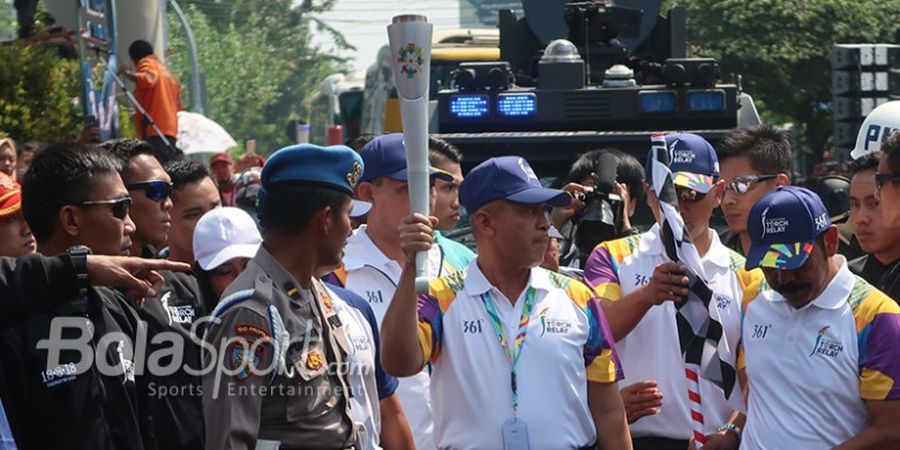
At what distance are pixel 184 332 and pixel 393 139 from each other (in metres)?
1.40

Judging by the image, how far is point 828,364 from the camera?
227 inches

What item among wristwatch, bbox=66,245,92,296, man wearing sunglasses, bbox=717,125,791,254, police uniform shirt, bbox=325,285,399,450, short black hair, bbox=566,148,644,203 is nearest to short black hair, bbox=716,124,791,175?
man wearing sunglasses, bbox=717,125,791,254

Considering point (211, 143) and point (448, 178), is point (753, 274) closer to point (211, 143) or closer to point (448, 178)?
point (448, 178)

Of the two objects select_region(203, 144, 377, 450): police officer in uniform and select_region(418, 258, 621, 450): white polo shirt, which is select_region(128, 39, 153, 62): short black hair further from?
select_region(203, 144, 377, 450): police officer in uniform

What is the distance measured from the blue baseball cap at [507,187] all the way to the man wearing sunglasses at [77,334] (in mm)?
1239

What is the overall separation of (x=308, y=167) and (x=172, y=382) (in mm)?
1368

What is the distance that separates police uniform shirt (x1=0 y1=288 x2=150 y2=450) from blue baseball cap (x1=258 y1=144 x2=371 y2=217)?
2.35ft

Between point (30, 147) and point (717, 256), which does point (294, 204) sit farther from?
point (30, 147)

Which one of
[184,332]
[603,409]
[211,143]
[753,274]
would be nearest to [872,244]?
[753,274]

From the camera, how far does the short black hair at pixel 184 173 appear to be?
7.67m

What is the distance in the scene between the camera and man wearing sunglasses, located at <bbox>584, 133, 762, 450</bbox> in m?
6.46

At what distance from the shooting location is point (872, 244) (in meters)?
6.98

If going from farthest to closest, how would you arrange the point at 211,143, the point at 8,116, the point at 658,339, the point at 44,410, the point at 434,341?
the point at 211,143, the point at 8,116, the point at 658,339, the point at 434,341, the point at 44,410

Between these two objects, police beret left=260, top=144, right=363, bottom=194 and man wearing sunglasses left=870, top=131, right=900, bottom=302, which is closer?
police beret left=260, top=144, right=363, bottom=194
